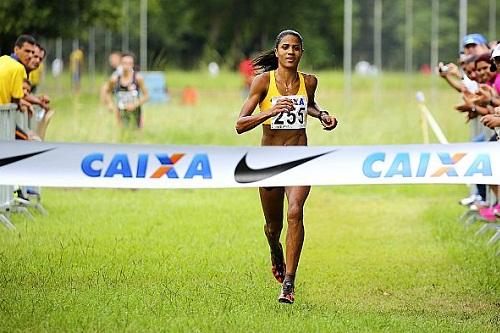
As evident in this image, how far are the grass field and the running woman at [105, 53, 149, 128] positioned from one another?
9.93ft

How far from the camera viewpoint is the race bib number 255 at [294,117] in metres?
10.2

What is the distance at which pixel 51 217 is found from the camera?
631 inches

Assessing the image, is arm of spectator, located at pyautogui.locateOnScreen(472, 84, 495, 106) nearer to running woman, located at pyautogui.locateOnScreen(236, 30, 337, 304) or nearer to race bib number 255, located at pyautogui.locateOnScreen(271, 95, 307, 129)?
running woman, located at pyautogui.locateOnScreen(236, 30, 337, 304)

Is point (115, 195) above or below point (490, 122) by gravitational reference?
below

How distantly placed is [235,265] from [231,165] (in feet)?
9.29

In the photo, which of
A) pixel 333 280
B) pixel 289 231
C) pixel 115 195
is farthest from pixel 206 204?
pixel 289 231

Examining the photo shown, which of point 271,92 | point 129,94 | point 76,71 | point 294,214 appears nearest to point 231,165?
point 294,214

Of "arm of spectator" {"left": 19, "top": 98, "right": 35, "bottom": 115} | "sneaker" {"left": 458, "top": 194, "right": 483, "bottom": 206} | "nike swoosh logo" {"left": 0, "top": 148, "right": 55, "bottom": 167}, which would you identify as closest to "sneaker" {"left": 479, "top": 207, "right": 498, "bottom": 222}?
"sneaker" {"left": 458, "top": 194, "right": 483, "bottom": 206}

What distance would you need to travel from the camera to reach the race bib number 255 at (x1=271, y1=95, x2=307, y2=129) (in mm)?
10195

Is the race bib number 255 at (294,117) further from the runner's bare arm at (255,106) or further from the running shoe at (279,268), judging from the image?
the running shoe at (279,268)

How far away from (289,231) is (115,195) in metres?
9.52

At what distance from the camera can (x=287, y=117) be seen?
402 inches

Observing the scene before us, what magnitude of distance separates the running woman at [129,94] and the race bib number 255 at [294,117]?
12554mm

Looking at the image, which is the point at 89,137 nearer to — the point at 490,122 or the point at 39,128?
the point at 39,128
